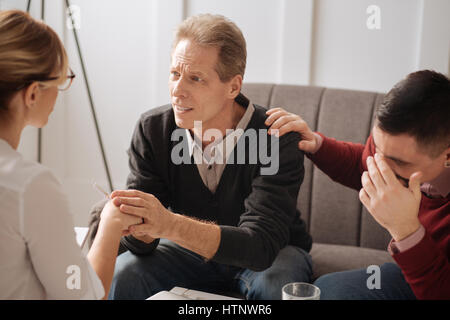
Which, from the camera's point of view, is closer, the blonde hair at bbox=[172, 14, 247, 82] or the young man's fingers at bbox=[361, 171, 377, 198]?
the young man's fingers at bbox=[361, 171, 377, 198]

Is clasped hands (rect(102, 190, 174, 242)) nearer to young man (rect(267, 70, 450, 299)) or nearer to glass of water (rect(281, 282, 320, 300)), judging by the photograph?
glass of water (rect(281, 282, 320, 300))

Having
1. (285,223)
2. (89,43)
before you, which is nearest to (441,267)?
(285,223)

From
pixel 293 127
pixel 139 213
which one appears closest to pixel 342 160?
pixel 293 127

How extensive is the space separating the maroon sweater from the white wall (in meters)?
0.78

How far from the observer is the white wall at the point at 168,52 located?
97.1 inches

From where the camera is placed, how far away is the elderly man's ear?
1777mm

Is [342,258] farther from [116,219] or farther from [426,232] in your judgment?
[116,219]

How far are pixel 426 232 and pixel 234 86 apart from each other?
0.77 metres

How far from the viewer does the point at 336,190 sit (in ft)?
7.32

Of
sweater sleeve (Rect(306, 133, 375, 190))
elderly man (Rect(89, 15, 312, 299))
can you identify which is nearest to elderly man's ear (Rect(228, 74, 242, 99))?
elderly man (Rect(89, 15, 312, 299))

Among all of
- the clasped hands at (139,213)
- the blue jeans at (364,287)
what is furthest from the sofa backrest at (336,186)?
the clasped hands at (139,213)

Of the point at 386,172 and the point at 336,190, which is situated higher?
the point at 386,172

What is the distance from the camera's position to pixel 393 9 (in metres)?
2.46

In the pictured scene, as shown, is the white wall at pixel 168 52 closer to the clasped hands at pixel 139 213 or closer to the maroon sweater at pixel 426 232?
the maroon sweater at pixel 426 232
